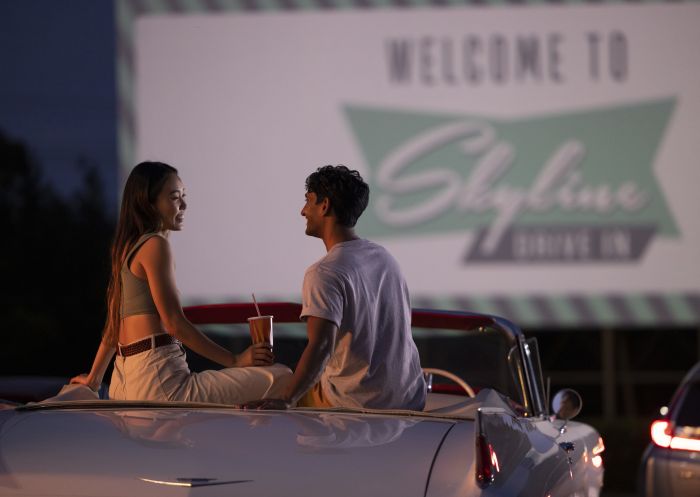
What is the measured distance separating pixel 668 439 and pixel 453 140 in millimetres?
7013

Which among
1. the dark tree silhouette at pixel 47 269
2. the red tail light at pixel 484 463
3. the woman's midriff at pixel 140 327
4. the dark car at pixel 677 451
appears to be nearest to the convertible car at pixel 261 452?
the red tail light at pixel 484 463

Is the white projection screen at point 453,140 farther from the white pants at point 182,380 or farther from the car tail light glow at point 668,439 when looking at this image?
the white pants at point 182,380

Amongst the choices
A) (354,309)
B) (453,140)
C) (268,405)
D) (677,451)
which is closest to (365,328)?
(354,309)

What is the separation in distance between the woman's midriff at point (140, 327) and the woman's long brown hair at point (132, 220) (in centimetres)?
5

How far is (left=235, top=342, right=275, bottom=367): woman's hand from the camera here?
4281 millimetres

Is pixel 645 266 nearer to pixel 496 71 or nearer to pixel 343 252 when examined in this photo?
pixel 496 71

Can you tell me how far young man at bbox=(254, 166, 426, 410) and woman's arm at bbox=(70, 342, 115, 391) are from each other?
0.75 metres

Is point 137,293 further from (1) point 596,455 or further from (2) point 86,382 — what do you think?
(1) point 596,455

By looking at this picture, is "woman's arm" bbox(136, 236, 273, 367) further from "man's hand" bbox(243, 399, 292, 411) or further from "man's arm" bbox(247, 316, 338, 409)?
"man's hand" bbox(243, 399, 292, 411)

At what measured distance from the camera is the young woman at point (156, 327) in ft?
13.9

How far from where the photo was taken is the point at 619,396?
63.1 feet

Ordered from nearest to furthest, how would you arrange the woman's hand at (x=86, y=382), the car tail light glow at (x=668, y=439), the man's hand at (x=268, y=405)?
the man's hand at (x=268, y=405)
the woman's hand at (x=86, y=382)
the car tail light glow at (x=668, y=439)

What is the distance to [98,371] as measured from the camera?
15.5 feet

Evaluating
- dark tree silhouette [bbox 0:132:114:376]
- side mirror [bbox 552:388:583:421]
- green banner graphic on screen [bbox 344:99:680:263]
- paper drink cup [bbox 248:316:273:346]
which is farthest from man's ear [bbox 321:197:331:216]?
dark tree silhouette [bbox 0:132:114:376]
